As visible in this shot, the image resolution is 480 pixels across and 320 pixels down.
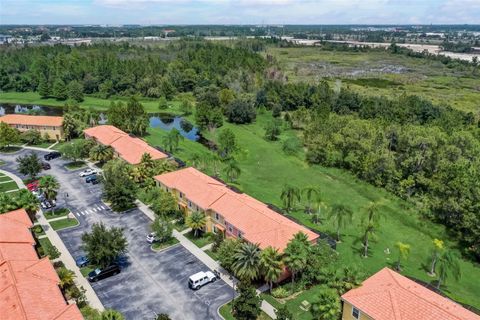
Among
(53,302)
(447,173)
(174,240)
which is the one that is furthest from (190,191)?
(447,173)

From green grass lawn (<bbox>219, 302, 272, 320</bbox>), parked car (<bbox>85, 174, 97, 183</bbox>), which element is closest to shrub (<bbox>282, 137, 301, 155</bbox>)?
parked car (<bbox>85, 174, 97, 183</bbox>)

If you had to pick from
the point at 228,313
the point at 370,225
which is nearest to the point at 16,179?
the point at 228,313

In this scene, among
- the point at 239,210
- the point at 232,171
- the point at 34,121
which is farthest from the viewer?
the point at 34,121

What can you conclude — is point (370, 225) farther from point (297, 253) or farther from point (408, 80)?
point (408, 80)

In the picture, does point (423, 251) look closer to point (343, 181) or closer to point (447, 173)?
point (447, 173)

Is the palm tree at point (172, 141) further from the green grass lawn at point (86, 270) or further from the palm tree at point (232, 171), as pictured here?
the green grass lawn at point (86, 270)

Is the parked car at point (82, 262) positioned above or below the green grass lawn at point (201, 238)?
above

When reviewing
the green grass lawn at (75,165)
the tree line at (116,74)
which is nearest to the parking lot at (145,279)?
the green grass lawn at (75,165)
